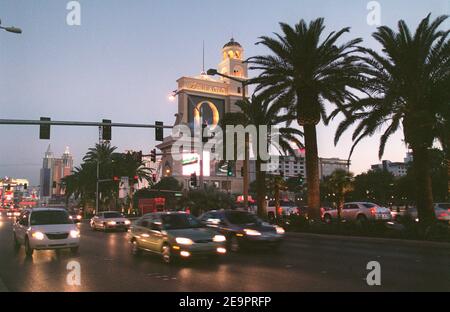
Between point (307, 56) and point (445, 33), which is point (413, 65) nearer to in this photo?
point (445, 33)

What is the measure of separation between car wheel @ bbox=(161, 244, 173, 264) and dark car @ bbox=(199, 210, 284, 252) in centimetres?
357

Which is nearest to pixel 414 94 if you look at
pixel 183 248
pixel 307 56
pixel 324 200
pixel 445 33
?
pixel 445 33

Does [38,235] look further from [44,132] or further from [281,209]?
[281,209]

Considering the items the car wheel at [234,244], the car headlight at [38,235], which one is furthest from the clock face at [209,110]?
the car headlight at [38,235]

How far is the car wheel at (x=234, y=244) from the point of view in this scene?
1530 cm

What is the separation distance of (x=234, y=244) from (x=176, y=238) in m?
3.91

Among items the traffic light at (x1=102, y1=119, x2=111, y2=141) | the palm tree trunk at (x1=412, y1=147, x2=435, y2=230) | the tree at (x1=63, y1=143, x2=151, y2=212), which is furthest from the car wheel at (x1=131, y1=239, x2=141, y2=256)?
the tree at (x1=63, y1=143, x2=151, y2=212)

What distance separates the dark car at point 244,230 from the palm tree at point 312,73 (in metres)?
10.6

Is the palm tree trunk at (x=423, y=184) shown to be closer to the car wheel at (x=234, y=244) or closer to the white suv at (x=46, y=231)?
the car wheel at (x=234, y=244)

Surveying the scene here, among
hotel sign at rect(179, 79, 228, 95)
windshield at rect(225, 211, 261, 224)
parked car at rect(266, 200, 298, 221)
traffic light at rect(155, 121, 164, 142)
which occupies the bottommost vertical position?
parked car at rect(266, 200, 298, 221)

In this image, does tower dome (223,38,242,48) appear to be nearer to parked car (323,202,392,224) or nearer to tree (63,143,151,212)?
tree (63,143,151,212)

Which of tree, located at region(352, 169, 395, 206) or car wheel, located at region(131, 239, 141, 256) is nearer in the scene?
car wheel, located at region(131, 239, 141, 256)

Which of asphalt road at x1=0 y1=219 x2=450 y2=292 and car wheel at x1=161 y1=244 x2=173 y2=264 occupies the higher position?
car wheel at x1=161 y1=244 x2=173 y2=264

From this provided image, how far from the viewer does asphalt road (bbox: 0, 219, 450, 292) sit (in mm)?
Answer: 9023
